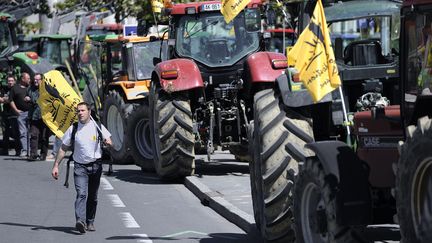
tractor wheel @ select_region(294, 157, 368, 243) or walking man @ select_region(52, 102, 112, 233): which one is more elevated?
tractor wheel @ select_region(294, 157, 368, 243)

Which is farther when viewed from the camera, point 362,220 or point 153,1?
point 153,1

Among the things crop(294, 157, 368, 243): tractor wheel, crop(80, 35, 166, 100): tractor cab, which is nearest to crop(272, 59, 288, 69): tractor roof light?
crop(80, 35, 166, 100): tractor cab

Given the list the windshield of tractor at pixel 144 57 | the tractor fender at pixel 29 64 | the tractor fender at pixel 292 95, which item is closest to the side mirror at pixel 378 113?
the tractor fender at pixel 292 95

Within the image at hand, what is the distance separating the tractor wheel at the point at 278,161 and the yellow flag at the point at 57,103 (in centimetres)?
931

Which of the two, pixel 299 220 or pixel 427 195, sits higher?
pixel 427 195

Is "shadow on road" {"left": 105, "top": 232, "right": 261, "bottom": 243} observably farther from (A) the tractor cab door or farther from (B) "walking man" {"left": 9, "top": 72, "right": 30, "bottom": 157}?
(B) "walking man" {"left": 9, "top": 72, "right": 30, "bottom": 157}

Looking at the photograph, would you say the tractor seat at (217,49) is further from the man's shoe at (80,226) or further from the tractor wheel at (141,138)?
the man's shoe at (80,226)

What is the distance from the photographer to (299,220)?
28.1 feet

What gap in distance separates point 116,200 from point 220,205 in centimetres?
209

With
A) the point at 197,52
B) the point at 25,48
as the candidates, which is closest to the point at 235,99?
the point at 197,52

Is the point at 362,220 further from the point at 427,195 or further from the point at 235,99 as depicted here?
the point at 235,99

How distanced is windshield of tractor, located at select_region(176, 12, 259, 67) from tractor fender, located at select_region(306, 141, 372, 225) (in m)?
9.51

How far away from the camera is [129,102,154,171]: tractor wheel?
1902 centimetres

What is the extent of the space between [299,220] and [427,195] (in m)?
2.00
